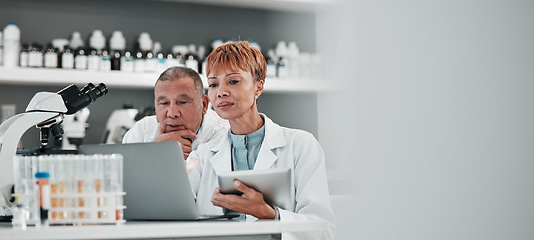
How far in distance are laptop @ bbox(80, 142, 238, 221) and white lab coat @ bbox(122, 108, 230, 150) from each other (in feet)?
2.63

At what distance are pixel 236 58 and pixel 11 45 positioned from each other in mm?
1425

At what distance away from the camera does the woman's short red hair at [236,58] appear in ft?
5.62

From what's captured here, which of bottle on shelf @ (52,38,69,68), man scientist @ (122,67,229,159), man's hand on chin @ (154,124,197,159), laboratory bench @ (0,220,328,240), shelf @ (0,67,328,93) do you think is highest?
bottle on shelf @ (52,38,69,68)

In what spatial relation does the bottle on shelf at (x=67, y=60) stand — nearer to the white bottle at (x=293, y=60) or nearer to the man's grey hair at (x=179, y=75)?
the man's grey hair at (x=179, y=75)

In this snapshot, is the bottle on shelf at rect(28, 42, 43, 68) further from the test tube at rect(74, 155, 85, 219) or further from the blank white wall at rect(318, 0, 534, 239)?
the test tube at rect(74, 155, 85, 219)

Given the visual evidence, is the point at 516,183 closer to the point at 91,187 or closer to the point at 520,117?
the point at 520,117

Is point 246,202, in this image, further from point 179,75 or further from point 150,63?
point 150,63

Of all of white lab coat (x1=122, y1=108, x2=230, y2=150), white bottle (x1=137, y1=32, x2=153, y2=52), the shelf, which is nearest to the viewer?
white lab coat (x1=122, y1=108, x2=230, y2=150)

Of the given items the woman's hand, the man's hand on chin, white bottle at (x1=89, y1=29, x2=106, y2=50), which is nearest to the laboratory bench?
the woman's hand

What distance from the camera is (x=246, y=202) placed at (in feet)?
4.07

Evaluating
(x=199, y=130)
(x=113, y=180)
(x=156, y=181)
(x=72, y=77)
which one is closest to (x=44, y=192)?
(x=113, y=180)

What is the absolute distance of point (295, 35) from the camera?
337 centimetres

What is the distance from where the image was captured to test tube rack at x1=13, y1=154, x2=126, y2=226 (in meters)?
1.05

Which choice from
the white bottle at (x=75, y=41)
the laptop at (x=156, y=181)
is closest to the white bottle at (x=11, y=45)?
the white bottle at (x=75, y=41)
